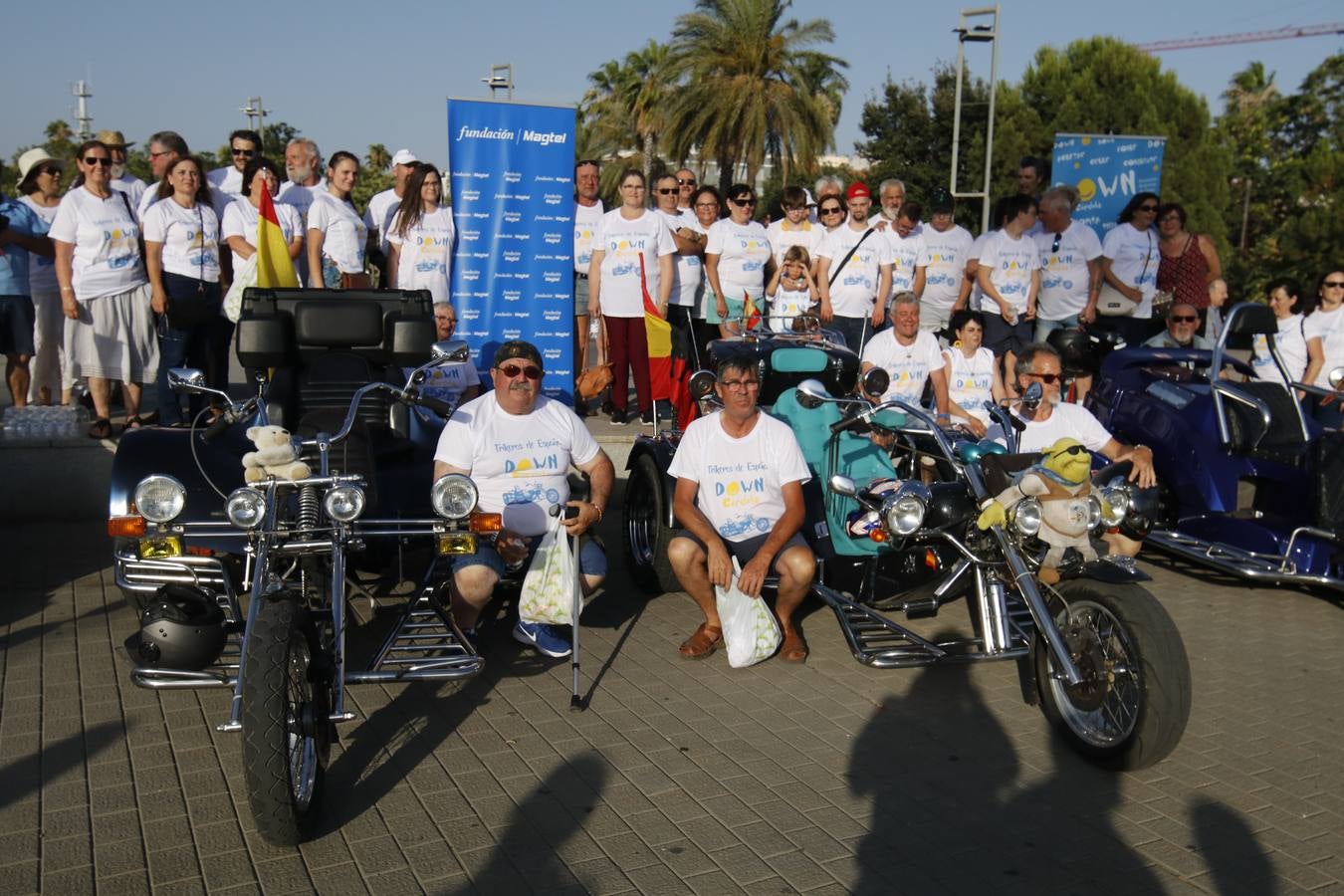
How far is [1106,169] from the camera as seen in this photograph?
2386cm

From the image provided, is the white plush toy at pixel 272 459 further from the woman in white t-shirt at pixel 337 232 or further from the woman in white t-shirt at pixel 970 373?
the woman in white t-shirt at pixel 970 373

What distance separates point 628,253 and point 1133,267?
4.34 metres

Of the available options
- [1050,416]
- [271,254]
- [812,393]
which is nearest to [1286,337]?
[1050,416]

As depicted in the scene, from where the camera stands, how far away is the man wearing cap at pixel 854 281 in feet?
31.2

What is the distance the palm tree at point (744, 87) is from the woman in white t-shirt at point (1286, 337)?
24.6m

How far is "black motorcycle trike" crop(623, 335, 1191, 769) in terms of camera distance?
13.9ft

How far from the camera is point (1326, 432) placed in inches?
252

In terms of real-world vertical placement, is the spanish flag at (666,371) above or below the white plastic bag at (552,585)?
above

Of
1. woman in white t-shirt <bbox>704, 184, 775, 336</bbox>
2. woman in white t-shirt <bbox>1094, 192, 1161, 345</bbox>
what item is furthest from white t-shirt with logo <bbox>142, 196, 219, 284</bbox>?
woman in white t-shirt <bbox>1094, 192, 1161, 345</bbox>

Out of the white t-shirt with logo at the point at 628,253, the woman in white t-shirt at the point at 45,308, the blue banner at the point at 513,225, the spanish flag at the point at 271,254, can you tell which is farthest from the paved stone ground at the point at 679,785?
the blue banner at the point at 513,225

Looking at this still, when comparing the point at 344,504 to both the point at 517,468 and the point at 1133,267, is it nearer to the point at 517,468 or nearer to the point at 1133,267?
the point at 517,468

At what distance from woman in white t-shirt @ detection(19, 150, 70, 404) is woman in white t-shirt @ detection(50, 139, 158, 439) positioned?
37cm

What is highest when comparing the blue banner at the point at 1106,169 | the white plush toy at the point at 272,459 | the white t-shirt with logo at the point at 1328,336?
the blue banner at the point at 1106,169

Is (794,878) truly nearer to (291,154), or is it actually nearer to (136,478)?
(136,478)
